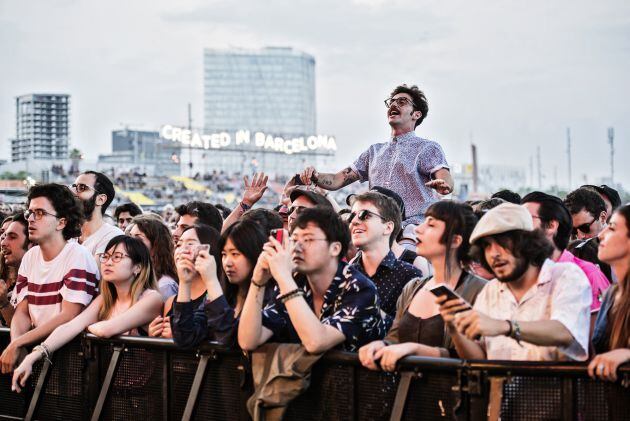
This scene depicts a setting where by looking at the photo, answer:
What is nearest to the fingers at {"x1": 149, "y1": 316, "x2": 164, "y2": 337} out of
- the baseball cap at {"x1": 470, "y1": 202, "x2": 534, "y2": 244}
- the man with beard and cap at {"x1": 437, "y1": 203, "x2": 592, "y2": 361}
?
the man with beard and cap at {"x1": 437, "y1": 203, "x2": 592, "y2": 361}

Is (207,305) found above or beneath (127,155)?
beneath

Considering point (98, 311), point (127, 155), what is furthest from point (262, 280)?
point (127, 155)

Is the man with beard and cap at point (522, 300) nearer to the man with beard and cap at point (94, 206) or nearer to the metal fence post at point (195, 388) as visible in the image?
the metal fence post at point (195, 388)

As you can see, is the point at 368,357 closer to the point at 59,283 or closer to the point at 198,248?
the point at 198,248

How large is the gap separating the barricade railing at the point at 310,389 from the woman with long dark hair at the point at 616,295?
15.9 inches

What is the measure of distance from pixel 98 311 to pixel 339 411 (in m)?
2.47

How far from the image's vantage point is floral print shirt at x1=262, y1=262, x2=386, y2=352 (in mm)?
4660

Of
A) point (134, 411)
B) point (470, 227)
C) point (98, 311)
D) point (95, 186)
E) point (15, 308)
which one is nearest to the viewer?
point (470, 227)

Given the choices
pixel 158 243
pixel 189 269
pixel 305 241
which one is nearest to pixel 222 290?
pixel 189 269

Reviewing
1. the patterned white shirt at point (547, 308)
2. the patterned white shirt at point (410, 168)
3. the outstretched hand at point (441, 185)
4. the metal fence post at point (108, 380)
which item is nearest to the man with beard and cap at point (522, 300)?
the patterned white shirt at point (547, 308)

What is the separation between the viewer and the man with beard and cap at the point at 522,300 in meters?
3.95

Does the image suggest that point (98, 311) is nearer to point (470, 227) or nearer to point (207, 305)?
point (207, 305)

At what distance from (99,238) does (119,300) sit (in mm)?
1808

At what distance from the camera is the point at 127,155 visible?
16738 centimetres
